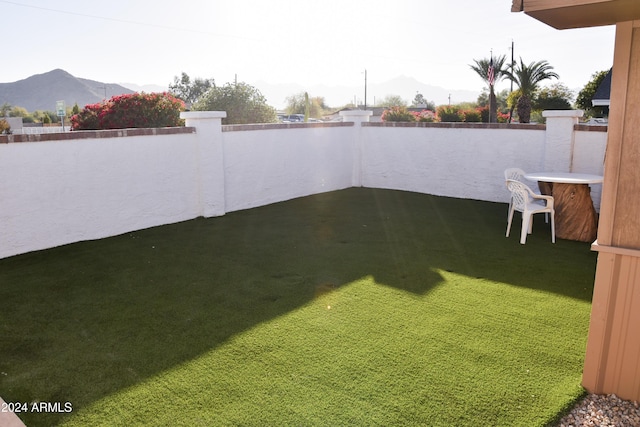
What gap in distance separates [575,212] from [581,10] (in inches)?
188

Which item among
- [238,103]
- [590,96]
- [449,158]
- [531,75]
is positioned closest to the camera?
[449,158]

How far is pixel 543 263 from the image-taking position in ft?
18.8

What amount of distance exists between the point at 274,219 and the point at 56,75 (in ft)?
579

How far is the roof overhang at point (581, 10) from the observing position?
2.40 metres

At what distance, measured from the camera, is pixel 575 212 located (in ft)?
22.0

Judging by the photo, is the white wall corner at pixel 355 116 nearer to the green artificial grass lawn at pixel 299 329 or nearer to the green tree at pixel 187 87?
the green artificial grass lawn at pixel 299 329

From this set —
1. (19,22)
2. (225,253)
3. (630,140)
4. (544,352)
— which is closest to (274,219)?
(225,253)

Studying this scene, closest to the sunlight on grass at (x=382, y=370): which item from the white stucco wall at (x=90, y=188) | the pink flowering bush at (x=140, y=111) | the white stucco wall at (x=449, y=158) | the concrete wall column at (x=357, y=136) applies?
the white stucco wall at (x=90, y=188)

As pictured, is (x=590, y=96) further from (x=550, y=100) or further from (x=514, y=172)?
(x=514, y=172)

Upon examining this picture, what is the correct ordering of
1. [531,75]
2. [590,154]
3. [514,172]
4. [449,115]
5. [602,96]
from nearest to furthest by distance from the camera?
[514,172] < [590,154] < [602,96] < [449,115] < [531,75]

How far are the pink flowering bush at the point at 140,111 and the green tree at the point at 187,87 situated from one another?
171 ft

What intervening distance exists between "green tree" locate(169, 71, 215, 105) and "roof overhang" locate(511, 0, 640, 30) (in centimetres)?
6212

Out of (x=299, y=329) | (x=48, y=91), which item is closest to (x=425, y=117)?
(x=299, y=329)

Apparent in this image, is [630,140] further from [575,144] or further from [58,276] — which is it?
[575,144]
